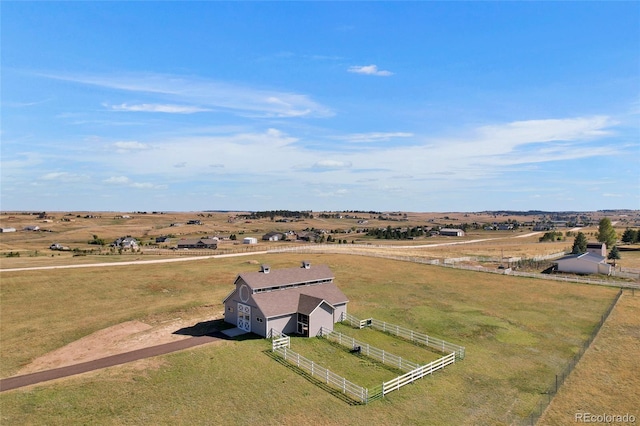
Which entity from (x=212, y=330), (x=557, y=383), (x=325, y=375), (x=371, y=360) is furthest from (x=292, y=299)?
(x=557, y=383)

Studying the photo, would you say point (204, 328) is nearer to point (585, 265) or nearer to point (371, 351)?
point (371, 351)

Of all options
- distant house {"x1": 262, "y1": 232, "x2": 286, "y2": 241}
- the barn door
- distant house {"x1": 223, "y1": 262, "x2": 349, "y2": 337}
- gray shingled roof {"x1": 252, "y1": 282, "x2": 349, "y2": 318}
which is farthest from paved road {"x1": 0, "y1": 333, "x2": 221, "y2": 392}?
distant house {"x1": 262, "y1": 232, "x2": 286, "y2": 241}

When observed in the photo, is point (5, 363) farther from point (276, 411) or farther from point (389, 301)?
point (389, 301)

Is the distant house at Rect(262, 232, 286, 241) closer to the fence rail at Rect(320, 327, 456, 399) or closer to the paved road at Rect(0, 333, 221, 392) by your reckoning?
the paved road at Rect(0, 333, 221, 392)

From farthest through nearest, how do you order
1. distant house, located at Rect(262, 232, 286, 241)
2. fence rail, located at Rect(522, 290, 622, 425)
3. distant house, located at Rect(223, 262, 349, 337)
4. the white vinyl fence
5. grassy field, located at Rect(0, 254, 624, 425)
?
distant house, located at Rect(262, 232, 286, 241), distant house, located at Rect(223, 262, 349, 337), the white vinyl fence, grassy field, located at Rect(0, 254, 624, 425), fence rail, located at Rect(522, 290, 622, 425)

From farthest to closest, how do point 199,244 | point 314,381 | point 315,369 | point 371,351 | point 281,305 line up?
point 199,244, point 281,305, point 371,351, point 315,369, point 314,381

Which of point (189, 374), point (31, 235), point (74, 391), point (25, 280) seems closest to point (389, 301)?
point (189, 374)
